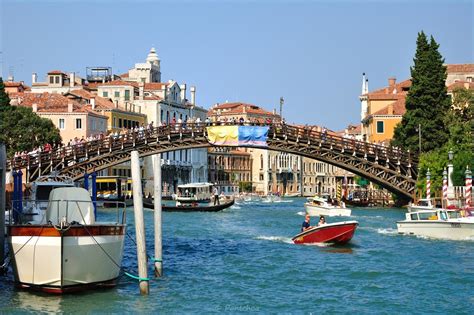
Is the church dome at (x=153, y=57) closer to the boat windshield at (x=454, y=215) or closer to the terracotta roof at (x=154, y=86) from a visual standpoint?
the terracotta roof at (x=154, y=86)

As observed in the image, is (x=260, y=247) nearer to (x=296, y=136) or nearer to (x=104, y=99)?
(x=296, y=136)

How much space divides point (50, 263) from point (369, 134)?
59468 millimetres

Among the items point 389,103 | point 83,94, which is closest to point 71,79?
point 83,94

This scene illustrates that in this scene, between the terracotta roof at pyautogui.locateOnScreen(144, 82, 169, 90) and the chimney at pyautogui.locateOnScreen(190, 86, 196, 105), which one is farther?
the chimney at pyautogui.locateOnScreen(190, 86, 196, 105)

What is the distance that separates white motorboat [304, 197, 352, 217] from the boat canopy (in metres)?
27.9

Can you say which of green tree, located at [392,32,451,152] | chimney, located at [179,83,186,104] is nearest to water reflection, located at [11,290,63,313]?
green tree, located at [392,32,451,152]

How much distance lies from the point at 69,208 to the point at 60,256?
147 cm

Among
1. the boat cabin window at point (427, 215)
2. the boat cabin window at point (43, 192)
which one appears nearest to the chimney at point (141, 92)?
the boat cabin window at point (427, 215)

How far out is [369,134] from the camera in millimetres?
76125

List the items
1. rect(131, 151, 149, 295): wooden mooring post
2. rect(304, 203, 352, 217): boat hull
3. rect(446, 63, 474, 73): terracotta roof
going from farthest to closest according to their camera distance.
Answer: rect(446, 63, 474, 73): terracotta roof
rect(304, 203, 352, 217): boat hull
rect(131, 151, 149, 295): wooden mooring post

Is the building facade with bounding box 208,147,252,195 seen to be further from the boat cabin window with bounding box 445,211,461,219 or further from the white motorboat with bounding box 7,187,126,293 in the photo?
the white motorboat with bounding box 7,187,126,293

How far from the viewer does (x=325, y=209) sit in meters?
47.2

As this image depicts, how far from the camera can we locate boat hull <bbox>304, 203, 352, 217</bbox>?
46.5m

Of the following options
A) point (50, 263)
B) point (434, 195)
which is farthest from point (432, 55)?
point (50, 263)
